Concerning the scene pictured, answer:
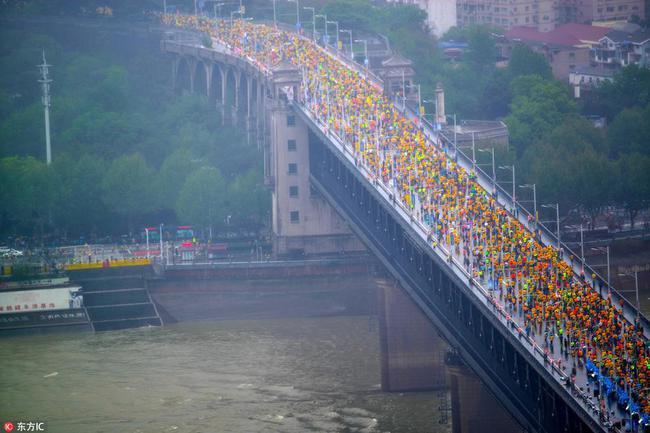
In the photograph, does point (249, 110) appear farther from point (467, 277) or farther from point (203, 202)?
point (467, 277)

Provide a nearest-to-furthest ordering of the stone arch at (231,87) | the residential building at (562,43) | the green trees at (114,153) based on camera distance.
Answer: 1. the green trees at (114,153)
2. the stone arch at (231,87)
3. the residential building at (562,43)

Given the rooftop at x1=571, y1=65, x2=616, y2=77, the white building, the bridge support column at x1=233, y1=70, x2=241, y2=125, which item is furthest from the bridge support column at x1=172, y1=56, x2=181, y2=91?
the white building

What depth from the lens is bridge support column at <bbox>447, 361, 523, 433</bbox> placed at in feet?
237

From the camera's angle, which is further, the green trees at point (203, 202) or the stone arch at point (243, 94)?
the stone arch at point (243, 94)

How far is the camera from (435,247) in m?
77.8

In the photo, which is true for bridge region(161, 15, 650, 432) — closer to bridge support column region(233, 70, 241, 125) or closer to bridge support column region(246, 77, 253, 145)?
bridge support column region(233, 70, 241, 125)

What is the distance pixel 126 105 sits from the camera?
134 meters

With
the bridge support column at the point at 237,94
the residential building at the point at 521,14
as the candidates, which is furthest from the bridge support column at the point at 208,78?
the residential building at the point at 521,14

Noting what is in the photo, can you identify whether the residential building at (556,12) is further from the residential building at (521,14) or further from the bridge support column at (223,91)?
the bridge support column at (223,91)

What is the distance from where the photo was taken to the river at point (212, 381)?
79250 mm

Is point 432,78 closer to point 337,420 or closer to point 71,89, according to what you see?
point 71,89

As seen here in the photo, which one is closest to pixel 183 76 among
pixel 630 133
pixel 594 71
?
pixel 594 71

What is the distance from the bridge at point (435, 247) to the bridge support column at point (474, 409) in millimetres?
130

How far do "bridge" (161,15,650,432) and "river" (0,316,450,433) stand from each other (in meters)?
3.67
